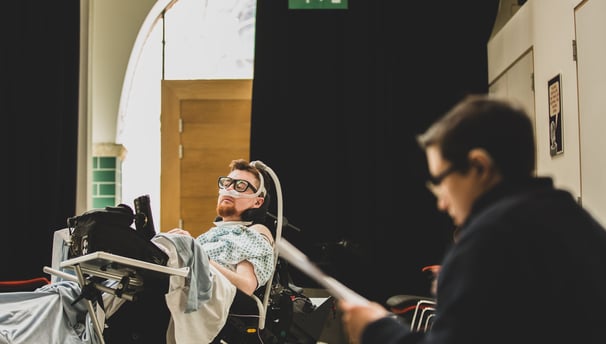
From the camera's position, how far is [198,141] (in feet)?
19.0

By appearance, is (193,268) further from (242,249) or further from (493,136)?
(493,136)

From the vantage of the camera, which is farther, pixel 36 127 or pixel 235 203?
pixel 36 127

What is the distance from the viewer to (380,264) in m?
5.00

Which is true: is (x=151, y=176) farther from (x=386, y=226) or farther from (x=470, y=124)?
(x=470, y=124)

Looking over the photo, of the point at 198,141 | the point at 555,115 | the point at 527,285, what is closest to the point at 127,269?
the point at 527,285

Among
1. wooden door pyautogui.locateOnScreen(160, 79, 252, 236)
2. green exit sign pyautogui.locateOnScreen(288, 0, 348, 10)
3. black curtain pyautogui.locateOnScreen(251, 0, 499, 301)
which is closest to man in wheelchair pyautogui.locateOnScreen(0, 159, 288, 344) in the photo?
black curtain pyautogui.locateOnScreen(251, 0, 499, 301)

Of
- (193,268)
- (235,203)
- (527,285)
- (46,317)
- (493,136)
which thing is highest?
(493,136)

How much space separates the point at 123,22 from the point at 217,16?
80 cm

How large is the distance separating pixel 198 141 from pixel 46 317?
3.59 m

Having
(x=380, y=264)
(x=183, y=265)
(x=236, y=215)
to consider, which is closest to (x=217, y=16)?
(x=380, y=264)

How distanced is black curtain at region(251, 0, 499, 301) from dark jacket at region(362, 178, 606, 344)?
4.00 meters

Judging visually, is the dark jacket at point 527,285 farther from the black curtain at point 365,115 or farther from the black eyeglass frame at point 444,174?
the black curtain at point 365,115

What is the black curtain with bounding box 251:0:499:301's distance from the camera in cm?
502

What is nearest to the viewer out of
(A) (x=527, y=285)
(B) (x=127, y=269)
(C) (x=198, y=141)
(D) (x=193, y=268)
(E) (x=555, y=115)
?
(A) (x=527, y=285)
